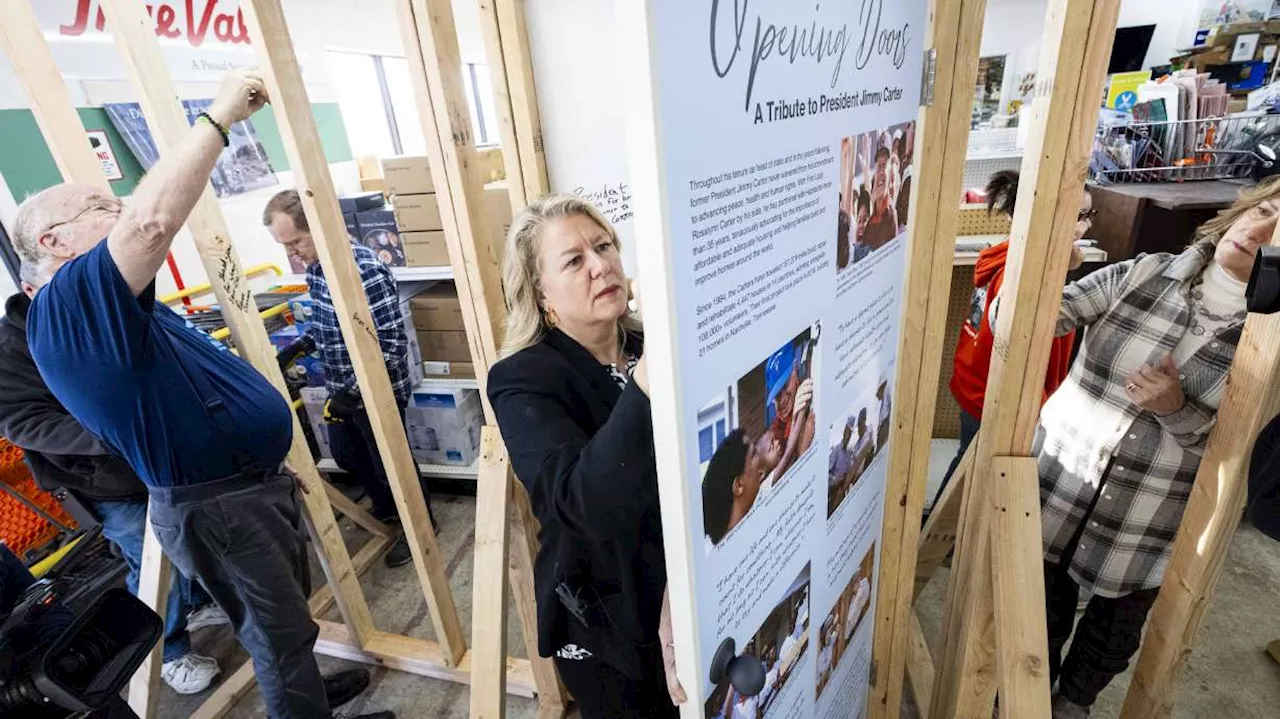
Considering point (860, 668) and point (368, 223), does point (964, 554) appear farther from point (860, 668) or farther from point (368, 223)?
point (368, 223)

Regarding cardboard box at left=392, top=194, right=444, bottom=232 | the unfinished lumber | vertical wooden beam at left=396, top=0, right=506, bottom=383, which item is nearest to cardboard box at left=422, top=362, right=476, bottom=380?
cardboard box at left=392, top=194, right=444, bottom=232

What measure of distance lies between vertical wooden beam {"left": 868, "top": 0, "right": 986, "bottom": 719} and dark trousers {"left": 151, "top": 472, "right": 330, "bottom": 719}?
64.8 inches

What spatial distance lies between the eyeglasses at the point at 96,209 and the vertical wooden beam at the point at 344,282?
0.50 metres

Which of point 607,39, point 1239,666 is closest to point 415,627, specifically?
point 607,39

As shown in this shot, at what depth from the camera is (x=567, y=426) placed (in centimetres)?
96

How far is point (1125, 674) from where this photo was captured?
6.78 ft

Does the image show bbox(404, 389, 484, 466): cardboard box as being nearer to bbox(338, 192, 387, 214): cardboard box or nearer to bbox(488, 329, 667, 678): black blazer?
bbox(338, 192, 387, 214): cardboard box

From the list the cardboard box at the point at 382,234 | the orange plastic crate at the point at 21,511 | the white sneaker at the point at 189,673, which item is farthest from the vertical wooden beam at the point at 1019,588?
the orange plastic crate at the point at 21,511

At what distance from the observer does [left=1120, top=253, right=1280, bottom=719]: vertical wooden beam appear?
932mm

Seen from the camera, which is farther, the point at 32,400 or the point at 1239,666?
the point at 1239,666

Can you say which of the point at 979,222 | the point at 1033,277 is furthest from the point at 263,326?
the point at 979,222

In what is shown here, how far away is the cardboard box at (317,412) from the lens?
3.10 metres

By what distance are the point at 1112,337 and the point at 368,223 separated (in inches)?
122

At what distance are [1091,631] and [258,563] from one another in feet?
7.76
